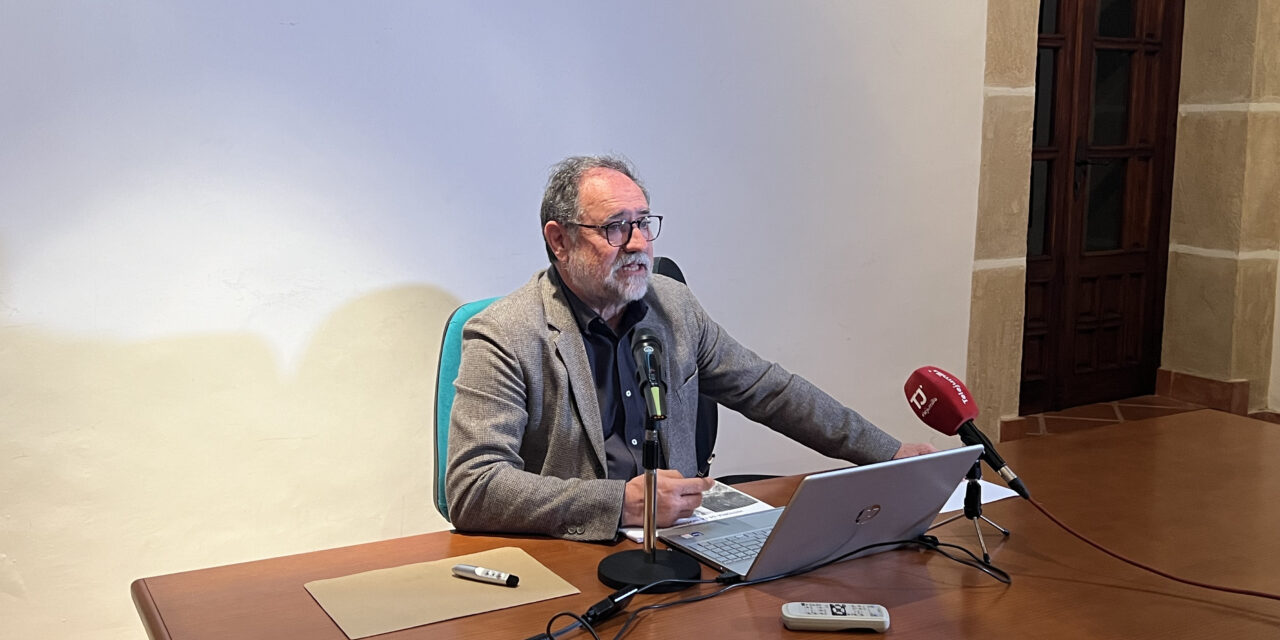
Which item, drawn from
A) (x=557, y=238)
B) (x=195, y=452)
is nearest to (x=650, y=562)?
(x=557, y=238)

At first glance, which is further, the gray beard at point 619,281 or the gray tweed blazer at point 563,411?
the gray beard at point 619,281

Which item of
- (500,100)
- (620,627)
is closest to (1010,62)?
(500,100)

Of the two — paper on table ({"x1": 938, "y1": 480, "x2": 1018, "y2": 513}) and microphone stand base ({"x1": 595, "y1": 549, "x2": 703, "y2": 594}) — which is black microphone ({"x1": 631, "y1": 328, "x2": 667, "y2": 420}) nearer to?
microphone stand base ({"x1": 595, "y1": 549, "x2": 703, "y2": 594})

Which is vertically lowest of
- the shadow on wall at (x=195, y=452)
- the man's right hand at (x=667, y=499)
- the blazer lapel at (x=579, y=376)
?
the shadow on wall at (x=195, y=452)

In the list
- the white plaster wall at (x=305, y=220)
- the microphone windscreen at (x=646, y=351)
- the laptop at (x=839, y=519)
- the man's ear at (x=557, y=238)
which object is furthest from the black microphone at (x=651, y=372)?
the white plaster wall at (x=305, y=220)

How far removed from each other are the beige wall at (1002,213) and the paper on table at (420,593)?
2.98 meters

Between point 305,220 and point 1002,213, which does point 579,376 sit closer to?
point 305,220

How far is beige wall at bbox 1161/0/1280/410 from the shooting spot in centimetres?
519

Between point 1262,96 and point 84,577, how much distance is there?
4923mm

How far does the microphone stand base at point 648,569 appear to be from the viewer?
5.55 feet

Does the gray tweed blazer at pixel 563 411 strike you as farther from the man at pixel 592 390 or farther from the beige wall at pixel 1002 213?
the beige wall at pixel 1002 213

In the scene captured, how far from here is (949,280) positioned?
4242mm

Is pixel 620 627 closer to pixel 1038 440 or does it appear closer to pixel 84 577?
pixel 1038 440

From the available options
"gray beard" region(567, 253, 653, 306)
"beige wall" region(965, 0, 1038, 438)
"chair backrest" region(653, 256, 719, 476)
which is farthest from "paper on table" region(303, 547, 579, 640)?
"beige wall" region(965, 0, 1038, 438)
